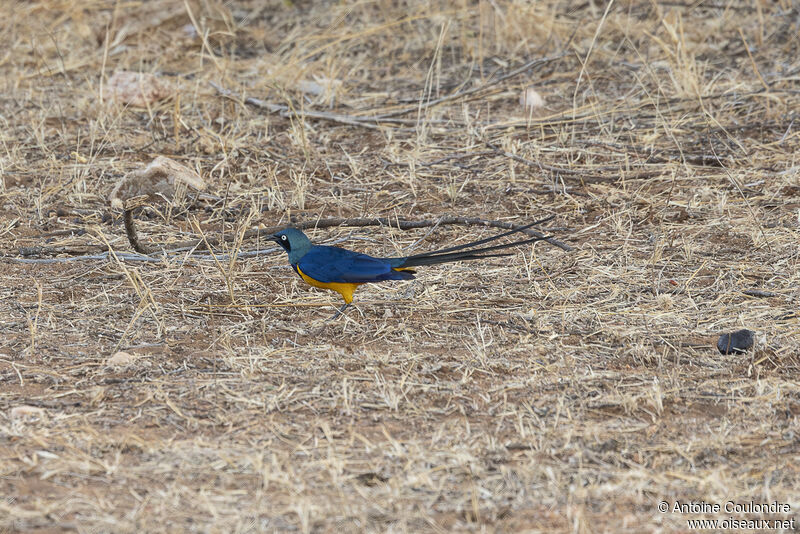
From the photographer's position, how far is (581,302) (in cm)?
370

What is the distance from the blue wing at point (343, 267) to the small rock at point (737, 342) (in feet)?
3.60

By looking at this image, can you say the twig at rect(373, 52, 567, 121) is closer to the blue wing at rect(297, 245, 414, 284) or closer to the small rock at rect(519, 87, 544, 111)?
the small rock at rect(519, 87, 544, 111)

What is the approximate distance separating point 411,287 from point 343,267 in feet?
1.91

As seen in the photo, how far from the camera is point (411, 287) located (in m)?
3.92

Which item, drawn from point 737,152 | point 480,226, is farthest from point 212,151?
point 737,152

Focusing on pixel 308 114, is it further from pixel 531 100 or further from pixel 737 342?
pixel 737 342

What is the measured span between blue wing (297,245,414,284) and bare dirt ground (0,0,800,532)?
0.71 feet

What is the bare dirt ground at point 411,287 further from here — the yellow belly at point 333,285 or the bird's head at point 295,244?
the bird's head at point 295,244

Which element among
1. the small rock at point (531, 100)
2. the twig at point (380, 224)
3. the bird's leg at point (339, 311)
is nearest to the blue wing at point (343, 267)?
the bird's leg at point (339, 311)

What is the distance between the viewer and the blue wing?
337 centimetres

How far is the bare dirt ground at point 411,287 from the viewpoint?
2424mm

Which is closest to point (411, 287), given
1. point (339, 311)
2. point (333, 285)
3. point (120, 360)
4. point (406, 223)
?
point (339, 311)

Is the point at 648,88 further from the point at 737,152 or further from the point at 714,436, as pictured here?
the point at 714,436

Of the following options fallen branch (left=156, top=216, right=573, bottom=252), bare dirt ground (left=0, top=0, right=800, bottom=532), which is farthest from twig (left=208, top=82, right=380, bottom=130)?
fallen branch (left=156, top=216, right=573, bottom=252)
